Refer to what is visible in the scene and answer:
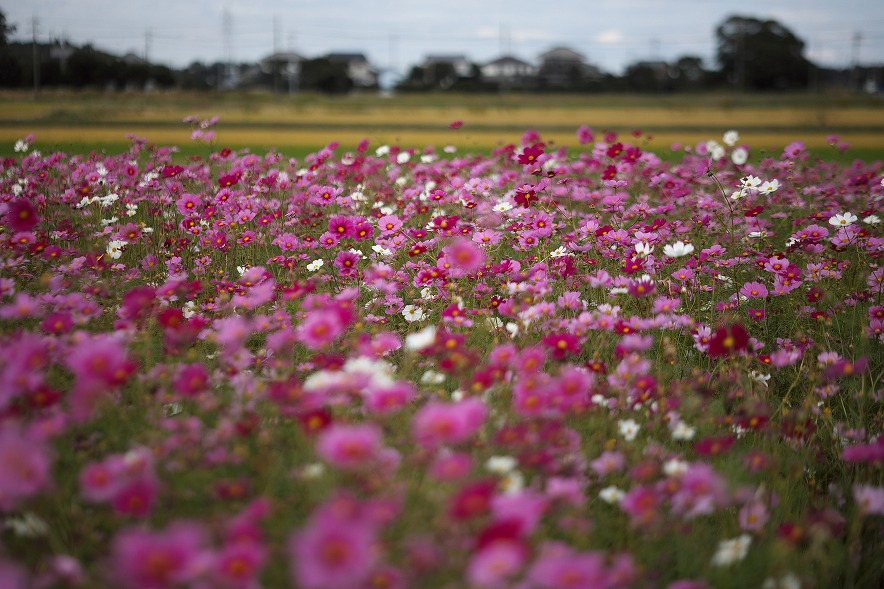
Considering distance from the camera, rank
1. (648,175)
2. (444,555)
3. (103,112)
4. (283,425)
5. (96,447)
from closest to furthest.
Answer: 1. (444,555)
2. (96,447)
3. (283,425)
4. (648,175)
5. (103,112)

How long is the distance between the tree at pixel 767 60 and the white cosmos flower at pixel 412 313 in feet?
112

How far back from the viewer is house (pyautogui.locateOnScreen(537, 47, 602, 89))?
41.0m

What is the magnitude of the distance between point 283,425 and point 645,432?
0.95m

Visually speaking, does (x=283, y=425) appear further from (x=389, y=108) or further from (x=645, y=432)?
(x=389, y=108)

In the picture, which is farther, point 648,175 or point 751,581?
point 648,175

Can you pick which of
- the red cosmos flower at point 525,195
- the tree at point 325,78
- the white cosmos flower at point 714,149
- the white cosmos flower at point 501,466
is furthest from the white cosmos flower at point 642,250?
the tree at point 325,78

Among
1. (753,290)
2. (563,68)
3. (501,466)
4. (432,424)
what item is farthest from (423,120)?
(563,68)

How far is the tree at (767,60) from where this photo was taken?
33031 mm

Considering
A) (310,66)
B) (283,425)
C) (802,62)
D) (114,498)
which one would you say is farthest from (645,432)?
(802,62)

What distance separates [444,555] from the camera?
1.00m

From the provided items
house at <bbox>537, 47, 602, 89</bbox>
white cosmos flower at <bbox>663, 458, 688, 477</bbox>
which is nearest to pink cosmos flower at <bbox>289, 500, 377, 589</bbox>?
white cosmos flower at <bbox>663, 458, 688, 477</bbox>

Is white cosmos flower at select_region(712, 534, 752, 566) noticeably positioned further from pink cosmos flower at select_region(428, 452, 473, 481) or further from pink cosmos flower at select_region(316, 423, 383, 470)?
pink cosmos flower at select_region(316, 423, 383, 470)

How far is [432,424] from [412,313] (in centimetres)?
149

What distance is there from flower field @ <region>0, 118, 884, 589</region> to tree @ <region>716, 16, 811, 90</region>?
1328 inches
